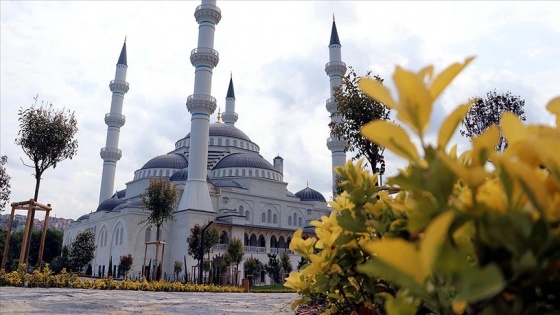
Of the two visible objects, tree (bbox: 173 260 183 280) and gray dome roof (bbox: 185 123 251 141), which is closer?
tree (bbox: 173 260 183 280)

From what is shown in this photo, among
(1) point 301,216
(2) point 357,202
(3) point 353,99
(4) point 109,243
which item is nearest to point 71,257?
(4) point 109,243

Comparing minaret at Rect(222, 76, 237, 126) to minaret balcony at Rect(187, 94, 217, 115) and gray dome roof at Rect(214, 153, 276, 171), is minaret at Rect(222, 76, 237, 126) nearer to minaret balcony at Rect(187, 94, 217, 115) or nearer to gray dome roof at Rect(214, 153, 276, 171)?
gray dome roof at Rect(214, 153, 276, 171)

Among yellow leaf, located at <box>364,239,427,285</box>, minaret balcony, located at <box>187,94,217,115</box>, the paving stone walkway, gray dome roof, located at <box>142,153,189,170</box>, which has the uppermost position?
minaret balcony, located at <box>187,94,217,115</box>

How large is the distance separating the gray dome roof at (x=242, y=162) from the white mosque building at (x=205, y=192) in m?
0.10

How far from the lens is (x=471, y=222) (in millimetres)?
705

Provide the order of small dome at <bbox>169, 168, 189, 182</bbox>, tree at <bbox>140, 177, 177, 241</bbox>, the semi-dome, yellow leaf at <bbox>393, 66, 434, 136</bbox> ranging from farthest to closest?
the semi-dome
small dome at <bbox>169, 168, 189, 182</bbox>
tree at <bbox>140, 177, 177, 241</bbox>
yellow leaf at <bbox>393, 66, 434, 136</bbox>

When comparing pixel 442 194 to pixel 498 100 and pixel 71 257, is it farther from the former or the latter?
pixel 71 257

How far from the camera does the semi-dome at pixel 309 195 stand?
148ft

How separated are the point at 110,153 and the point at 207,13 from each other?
16811 millimetres

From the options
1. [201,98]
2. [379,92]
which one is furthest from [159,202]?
[379,92]

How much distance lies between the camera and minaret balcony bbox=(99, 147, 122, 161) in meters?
38.0

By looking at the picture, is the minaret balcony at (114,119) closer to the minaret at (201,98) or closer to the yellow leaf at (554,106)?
the minaret at (201,98)

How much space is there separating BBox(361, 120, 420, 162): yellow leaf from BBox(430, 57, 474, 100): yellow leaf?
11 centimetres

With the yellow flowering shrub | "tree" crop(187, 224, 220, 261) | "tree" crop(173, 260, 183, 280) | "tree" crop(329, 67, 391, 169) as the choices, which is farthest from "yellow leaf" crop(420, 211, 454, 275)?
"tree" crop(173, 260, 183, 280)
